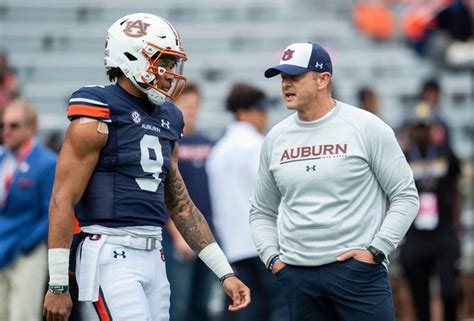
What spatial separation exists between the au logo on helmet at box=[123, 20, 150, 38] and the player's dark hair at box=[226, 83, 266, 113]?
9.88ft

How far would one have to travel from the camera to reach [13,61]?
13.7 m

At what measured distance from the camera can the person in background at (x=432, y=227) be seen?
356 inches

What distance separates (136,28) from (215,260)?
1.16m

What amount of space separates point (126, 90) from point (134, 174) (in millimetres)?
402

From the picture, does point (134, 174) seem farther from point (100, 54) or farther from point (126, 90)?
point (100, 54)

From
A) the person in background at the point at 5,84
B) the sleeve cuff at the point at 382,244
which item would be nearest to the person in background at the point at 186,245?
the person in background at the point at 5,84

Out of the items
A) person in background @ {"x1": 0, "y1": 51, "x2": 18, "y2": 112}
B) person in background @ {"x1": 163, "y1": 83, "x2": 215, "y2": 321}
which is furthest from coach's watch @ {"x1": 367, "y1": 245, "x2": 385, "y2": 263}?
person in background @ {"x1": 0, "y1": 51, "x2": 18, "y2": 112}

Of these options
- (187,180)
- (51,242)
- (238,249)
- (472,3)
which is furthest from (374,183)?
(472,3)

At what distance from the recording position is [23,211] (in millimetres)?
7879

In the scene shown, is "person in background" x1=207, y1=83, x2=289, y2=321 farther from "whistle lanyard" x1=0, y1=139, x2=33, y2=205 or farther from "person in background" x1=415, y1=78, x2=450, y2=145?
"person in background" x1=415, y1=78, x2=450, y2=145

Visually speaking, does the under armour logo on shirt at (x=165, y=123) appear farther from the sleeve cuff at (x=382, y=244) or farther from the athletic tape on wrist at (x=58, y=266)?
the sleeve cuff at (x=382, y=244)

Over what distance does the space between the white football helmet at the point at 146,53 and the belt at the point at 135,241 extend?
24.5 inches

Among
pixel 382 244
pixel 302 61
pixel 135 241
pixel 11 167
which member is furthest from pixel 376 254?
pixel 11 167

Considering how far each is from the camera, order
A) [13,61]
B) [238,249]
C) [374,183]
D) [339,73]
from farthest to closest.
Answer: [339,73], [13,61], [238,249], [374,183]
